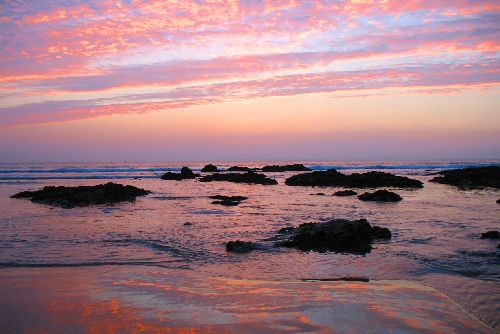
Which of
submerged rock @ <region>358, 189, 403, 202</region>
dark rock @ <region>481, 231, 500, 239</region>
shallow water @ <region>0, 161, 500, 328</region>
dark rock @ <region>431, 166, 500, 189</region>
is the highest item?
dark rock @ <region>431, 166, 500, 189</region>

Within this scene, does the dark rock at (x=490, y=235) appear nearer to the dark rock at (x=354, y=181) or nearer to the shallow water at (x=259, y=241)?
the shallow water at (x=259, y=241)

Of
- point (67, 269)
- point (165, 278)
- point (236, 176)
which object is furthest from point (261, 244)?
point (236, 176)

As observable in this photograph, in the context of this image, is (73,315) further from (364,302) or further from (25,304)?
(364,302)

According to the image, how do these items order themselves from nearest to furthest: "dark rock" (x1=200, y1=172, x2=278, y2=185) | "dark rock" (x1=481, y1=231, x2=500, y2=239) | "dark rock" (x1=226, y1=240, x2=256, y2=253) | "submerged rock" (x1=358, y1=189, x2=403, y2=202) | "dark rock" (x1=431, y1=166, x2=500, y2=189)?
"dark rock" (x1=226, y1=240, x2=256, y2=253) < "dark rock" (x1=481, y1=231, x2=500, y2=239) < "submerged rock" (x1=358, y1=189, x2=403, y2=202) < "dark rock" (x1=431, y1=166, x2=500, y2=189) < "dark rock" (x1=200, y1=172, x2=278, y2=185)

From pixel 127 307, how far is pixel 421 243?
9414mm

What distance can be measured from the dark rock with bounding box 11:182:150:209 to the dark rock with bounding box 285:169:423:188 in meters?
20.1

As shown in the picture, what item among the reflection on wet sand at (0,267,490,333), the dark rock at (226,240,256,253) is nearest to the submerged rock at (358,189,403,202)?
the dark rock at (226,240,256,253)

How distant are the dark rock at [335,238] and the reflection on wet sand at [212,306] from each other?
366 cm

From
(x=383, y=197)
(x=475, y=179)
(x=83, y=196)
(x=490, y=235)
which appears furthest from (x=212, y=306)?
(x=475, y=179)

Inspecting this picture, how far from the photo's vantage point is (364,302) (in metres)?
6.93

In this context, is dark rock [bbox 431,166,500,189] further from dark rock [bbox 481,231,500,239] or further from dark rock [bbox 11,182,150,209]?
dark rock [bbox 11,182,150,209]

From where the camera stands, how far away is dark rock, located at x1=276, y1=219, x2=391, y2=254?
12.0 metres

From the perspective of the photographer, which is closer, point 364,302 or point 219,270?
point 364,302

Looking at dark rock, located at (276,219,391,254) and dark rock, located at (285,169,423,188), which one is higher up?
dark rock, located at (285,169,423,188)
